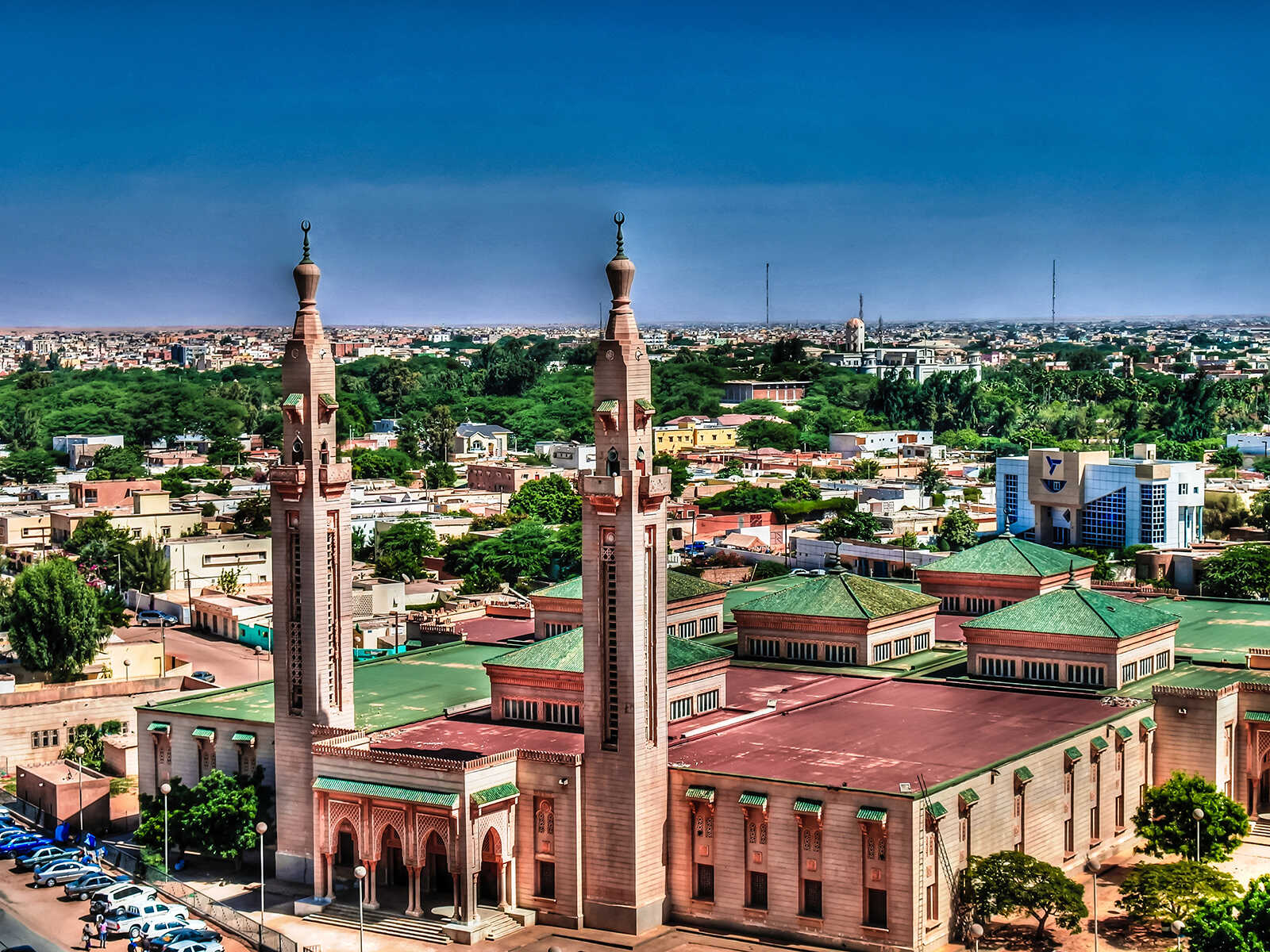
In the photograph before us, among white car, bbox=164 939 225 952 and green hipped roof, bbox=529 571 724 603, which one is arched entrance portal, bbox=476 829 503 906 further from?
green hipped roof, bbox=529 571 724 603

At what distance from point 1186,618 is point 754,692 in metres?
22.1

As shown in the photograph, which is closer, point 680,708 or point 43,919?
point 43,919

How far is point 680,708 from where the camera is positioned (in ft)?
189

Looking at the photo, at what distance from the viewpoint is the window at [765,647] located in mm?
67125

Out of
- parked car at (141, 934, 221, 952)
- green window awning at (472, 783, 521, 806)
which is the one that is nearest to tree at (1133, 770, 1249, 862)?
green window awning at (472, 783, 521, 806)

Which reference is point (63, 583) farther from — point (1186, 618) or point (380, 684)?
point (1186, 618)

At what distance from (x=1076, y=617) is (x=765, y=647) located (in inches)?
437

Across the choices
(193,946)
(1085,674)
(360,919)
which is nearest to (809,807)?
(360,919)

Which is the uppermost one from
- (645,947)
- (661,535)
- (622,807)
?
(661,535)

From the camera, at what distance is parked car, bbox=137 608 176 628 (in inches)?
3893

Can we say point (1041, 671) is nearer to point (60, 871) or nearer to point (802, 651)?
point (802, 651)

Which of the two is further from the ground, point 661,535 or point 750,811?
point 661,535

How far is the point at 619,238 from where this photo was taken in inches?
1955

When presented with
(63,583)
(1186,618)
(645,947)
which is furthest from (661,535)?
(63,583)
